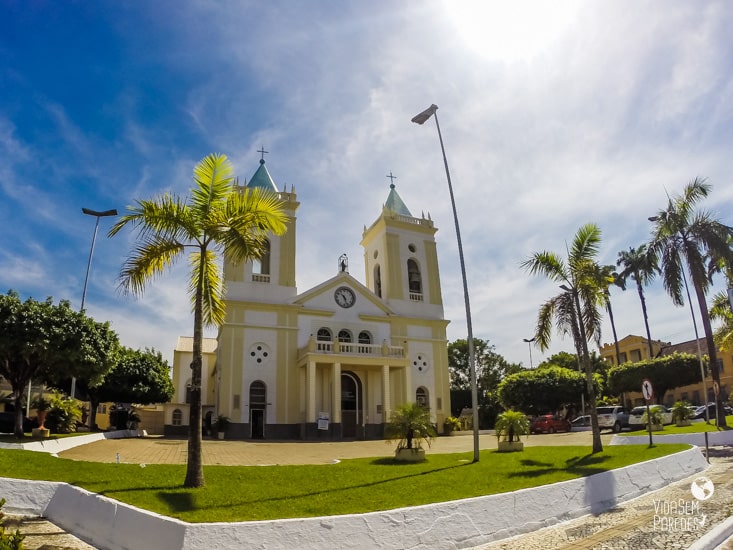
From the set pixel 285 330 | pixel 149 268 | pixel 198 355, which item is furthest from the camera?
pixel 285 330

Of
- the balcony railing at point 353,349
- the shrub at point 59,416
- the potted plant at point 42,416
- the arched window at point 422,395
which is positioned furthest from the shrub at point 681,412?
the shrub at point 59,416

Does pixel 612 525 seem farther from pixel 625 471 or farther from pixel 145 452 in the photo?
pixel 145 452

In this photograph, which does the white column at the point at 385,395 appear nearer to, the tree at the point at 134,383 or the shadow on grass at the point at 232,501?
the tree at the point at 134,383

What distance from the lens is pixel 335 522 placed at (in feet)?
24.3

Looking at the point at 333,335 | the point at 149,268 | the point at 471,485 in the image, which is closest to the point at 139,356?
the point at 333,335

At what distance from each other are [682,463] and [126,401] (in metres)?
30.3

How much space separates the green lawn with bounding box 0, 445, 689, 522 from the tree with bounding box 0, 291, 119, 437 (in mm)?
5497

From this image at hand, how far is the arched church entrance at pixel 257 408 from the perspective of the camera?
30.2 metres

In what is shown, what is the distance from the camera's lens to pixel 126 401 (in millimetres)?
33781

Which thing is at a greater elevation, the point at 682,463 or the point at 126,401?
the point at 126,401

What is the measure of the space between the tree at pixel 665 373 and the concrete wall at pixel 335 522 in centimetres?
3330

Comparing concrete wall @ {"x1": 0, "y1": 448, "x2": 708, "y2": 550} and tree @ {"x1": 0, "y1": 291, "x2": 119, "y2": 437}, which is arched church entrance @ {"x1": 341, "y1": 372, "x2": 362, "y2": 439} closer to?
tree @ {"x1": 0, "y1": 291, "x2": 119, "y2": 437}

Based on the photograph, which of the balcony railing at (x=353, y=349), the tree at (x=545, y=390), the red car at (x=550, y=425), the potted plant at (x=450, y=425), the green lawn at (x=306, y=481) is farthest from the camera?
the tree at (x=545, y=390)

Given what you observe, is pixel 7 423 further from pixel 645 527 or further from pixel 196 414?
pixel 645 527
